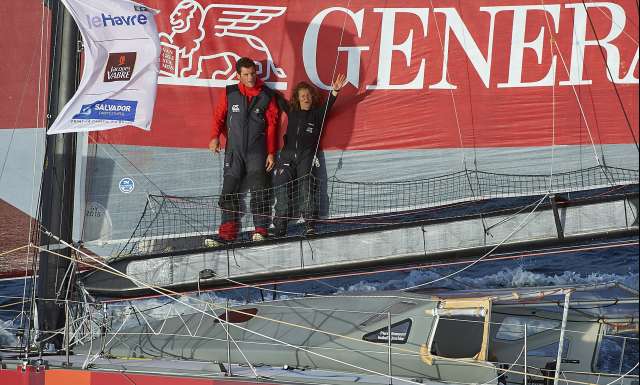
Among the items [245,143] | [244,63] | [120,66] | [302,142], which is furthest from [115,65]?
[302,142]

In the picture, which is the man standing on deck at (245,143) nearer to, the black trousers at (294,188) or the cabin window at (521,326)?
the black trousers at (294,188)

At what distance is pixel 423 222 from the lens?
9.14m

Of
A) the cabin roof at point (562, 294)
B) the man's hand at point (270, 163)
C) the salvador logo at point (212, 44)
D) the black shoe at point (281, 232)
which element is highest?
the salvador logo at point (212, 44)

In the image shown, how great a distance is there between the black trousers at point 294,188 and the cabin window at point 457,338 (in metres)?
2.11

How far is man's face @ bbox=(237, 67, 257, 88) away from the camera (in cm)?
990

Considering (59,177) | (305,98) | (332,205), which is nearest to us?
(59,177)

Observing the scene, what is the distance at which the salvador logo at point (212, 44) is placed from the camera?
33.9 ft

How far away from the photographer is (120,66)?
30.0 ft

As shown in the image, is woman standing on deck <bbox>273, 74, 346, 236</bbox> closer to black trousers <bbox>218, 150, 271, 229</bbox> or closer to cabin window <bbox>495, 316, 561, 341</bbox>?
black trousers <bbox>218, 150, 271, 229</bbox>

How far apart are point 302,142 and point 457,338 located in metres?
2.68

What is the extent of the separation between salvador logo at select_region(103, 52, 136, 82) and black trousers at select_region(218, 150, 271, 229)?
137 cm

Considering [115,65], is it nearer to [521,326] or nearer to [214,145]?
[214,145]

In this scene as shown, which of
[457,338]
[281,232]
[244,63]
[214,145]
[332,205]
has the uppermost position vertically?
[244,63]

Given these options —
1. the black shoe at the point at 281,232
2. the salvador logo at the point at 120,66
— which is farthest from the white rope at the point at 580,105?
the salvador logo at the point at 120,66
